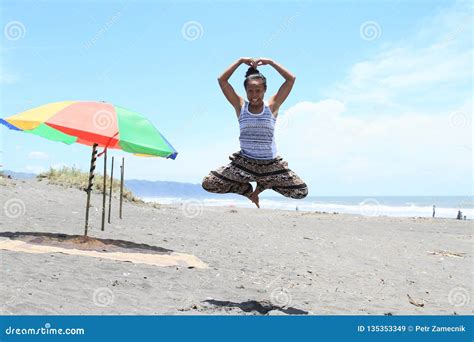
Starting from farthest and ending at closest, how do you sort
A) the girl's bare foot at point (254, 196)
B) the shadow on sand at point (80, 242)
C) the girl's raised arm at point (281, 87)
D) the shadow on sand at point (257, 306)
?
1. the shadow on sand at point (80, 242)
2. the shadow on sand at point (257, 306)
3. the girl's bare foot at point (254, 196)
4. the girl's raised arm at point (281, 87)

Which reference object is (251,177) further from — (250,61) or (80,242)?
(80,242)

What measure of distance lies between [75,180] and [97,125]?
40.2 feet

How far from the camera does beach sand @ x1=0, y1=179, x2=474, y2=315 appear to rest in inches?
295

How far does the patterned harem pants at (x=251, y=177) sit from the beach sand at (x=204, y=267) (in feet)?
8.28

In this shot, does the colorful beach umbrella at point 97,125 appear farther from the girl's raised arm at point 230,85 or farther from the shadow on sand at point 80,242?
the girl's raised arm at point 230,85

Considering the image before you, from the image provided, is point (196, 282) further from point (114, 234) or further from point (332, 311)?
point (114, 234)

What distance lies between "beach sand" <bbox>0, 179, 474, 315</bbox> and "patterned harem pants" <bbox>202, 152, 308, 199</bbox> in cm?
252

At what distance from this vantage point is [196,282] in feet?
29.7

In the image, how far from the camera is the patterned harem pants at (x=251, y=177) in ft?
16.6

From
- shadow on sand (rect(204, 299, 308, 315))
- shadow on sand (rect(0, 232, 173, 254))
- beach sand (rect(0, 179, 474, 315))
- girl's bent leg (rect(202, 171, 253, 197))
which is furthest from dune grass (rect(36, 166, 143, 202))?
girl's bent leg (rect(202, 171, 253, 197))

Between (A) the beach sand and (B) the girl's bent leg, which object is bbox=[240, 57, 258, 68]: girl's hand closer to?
(B) the girl's bent leg

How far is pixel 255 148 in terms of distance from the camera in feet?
16.5

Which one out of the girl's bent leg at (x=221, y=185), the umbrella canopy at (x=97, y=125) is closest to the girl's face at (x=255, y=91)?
the girl's bent leg at (x=221, y=185)

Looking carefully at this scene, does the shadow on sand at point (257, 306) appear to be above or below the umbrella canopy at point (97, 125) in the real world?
below
